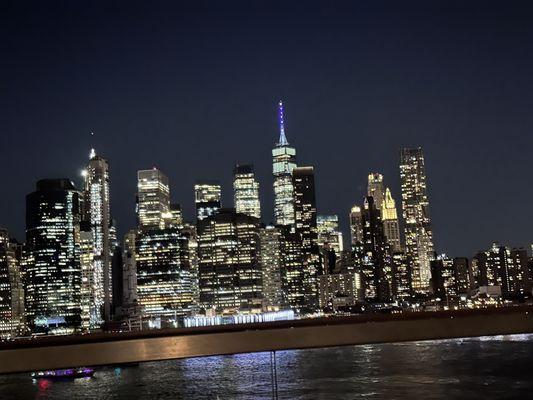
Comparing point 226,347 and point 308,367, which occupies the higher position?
point 226,347

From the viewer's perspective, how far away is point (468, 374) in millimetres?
59250

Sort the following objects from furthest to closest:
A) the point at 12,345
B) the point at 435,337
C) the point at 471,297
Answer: the point at 471,297 → the point at 435,337 → the point at 12,345

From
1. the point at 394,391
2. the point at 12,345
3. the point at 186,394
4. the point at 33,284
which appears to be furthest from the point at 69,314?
the point at 12,345

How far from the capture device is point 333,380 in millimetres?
57125

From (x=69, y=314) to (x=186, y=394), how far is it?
497ft

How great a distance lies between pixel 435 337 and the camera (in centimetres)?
1753

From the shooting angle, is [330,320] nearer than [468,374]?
Yes

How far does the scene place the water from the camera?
159 ft

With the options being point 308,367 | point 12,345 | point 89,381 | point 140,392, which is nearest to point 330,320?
point 12,345

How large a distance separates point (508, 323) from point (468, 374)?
146 ft

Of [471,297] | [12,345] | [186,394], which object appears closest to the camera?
[12,345]

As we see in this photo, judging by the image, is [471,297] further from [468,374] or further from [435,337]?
[435,337]

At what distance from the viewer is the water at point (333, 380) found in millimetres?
48469

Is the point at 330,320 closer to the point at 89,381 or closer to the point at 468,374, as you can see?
the point at 468,374
